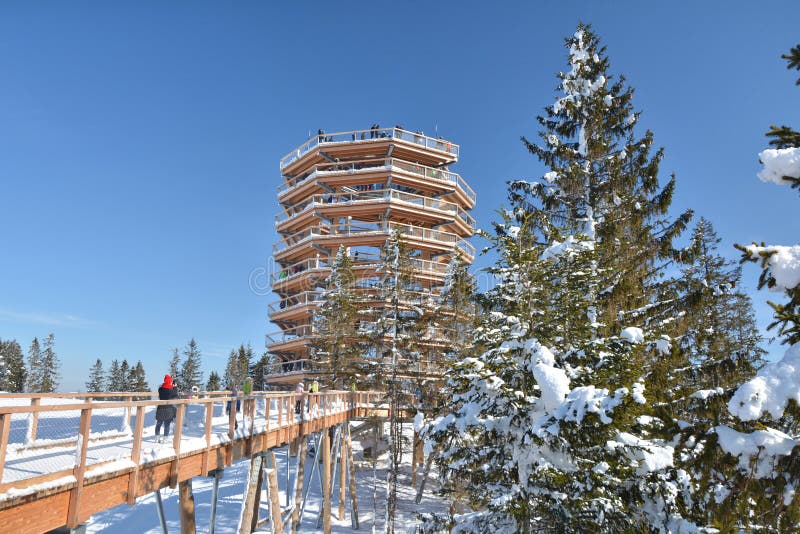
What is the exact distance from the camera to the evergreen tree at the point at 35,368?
8406 centimetres

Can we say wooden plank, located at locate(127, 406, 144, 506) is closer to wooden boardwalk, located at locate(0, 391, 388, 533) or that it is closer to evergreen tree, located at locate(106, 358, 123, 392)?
wooden boardwalk, located at locate(0, 391, 388, 533)

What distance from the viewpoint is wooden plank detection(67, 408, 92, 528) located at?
682 centimetres

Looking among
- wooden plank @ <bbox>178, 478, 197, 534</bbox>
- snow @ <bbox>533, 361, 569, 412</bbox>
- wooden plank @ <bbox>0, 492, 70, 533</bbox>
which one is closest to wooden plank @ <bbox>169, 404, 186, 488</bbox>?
wooden plank @ <bbox>178, 478, 197, 534</bbox>

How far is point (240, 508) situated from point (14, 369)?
73.7 m

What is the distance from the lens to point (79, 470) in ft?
22.6

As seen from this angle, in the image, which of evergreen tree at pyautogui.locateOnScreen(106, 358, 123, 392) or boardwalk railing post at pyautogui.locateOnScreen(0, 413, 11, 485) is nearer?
boardwalk railing post at pyautogui.locateOnScreen(0, 413, 11, 485)

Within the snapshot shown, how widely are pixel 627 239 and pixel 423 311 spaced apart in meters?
14.4

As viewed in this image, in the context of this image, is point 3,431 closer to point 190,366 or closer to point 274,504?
point 274,504

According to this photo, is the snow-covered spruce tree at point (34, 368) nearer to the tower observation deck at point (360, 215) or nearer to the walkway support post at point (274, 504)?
the tower observation deck at point (360, 215)

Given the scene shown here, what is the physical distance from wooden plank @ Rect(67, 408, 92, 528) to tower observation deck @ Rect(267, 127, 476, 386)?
32627 millimetres

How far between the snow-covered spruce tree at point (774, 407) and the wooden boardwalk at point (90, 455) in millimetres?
7466

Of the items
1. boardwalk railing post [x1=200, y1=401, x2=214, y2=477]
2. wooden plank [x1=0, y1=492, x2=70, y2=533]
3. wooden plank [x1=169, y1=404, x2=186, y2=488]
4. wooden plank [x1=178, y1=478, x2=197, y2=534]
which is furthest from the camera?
wooden plank [x1=178, y1=478, x2=197, y2=534]

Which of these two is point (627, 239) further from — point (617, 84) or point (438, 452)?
point (438, 452)

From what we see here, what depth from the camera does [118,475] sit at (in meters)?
7.80
